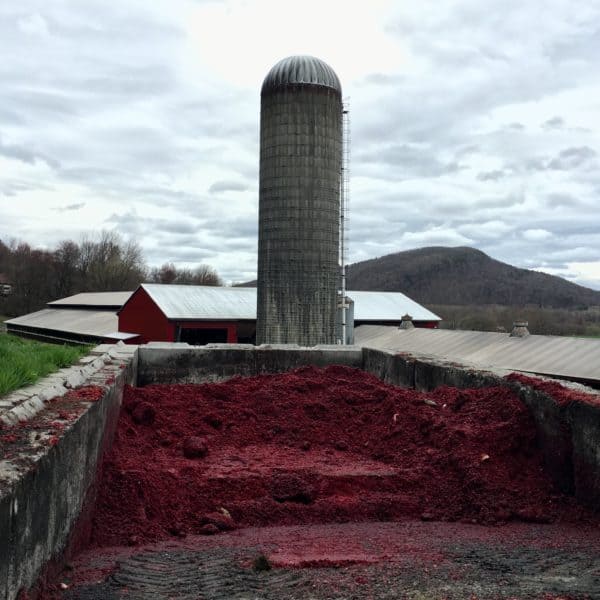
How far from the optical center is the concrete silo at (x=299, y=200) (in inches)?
652

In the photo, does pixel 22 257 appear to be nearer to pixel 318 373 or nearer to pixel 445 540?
pixel 318 373

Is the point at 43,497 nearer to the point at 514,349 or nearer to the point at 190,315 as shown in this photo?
the point at 514,349

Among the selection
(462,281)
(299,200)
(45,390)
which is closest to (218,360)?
(45,390)

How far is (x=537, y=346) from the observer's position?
17125 millimetres

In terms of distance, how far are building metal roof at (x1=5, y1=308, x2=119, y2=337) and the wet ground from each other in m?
26.3

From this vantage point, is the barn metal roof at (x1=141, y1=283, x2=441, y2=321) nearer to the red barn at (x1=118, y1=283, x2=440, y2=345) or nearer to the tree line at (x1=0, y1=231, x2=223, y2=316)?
the red barn at (x1=118, y1=283, x2=440, y2=345)

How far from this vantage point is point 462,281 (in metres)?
119

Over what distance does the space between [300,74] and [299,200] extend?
3.22 m

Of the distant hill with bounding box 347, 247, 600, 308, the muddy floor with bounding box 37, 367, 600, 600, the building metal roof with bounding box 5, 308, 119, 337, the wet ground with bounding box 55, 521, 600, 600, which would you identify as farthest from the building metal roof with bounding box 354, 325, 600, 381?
the distant hill with bounding box 347, 247, 600, 308

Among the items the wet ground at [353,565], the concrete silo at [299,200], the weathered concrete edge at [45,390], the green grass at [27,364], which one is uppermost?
the concrete silo at [299,200]

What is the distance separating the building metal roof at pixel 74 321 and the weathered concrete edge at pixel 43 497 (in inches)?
1018

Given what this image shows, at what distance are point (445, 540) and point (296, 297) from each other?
13.2 m

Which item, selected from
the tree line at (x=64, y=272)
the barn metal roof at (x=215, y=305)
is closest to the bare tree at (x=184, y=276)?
the tree line at (x=64, y=272)

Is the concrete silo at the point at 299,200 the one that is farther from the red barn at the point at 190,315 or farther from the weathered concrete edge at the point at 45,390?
the weathered concrete edge at the point at 45,390
